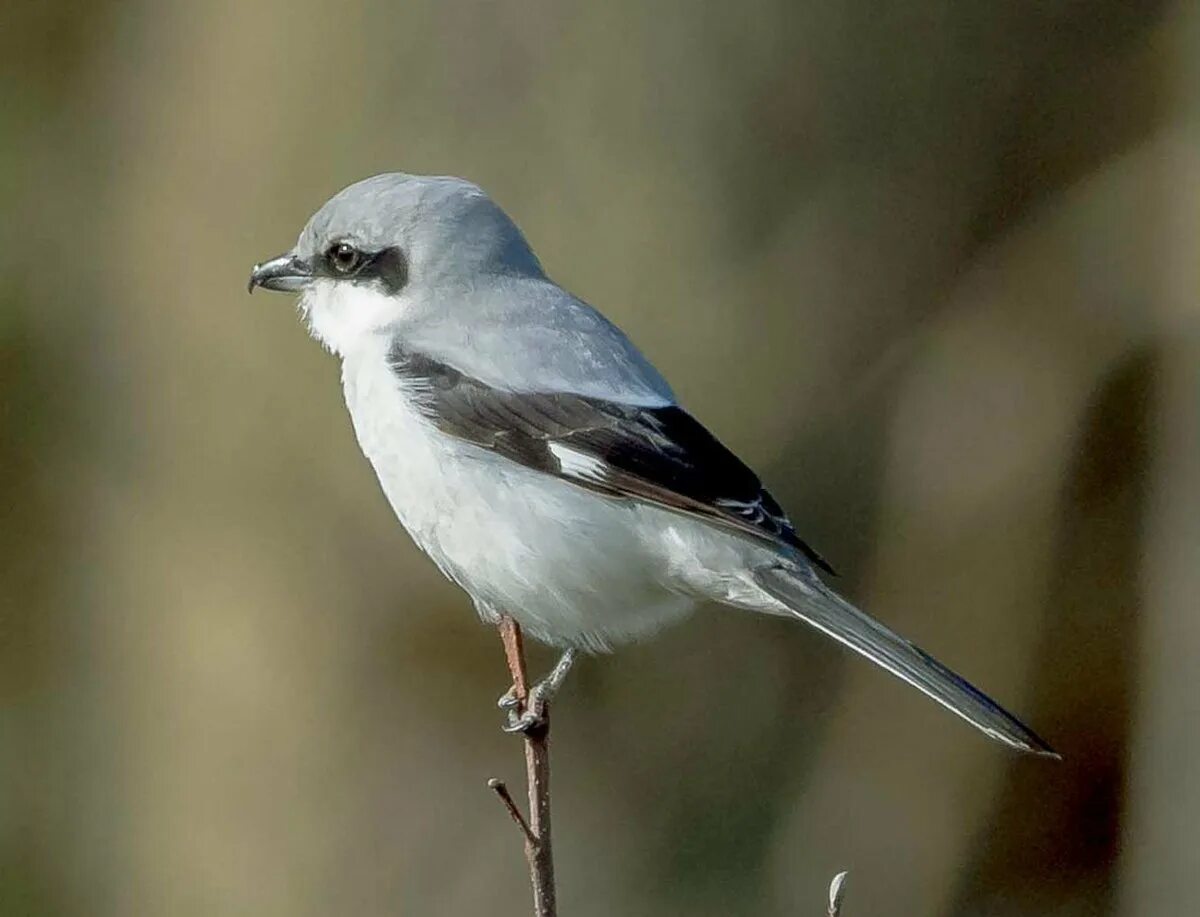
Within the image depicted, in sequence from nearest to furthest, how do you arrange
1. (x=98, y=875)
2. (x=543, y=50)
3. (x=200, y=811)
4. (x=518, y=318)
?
1. (x=518, y=318)
2. (x=543, y=50)
3. (x=200, y=811)
4. (x=98, y=875)

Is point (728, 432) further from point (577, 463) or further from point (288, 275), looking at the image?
point (577, 463)

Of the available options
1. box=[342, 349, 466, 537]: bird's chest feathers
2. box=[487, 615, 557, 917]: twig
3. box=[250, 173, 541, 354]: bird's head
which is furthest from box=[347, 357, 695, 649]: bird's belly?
box=[250, 173, 541, 354]: bird's head

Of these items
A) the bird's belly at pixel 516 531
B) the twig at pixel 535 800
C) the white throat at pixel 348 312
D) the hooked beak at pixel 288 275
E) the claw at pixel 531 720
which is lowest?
the twig at pixel 535 800

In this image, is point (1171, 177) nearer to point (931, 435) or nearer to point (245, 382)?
point (931, 435)

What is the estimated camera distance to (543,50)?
481 cm

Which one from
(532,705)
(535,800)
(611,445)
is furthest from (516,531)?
(535,800)

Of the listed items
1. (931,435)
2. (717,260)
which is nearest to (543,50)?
Result: (717,260)

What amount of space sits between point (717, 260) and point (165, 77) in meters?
1.94

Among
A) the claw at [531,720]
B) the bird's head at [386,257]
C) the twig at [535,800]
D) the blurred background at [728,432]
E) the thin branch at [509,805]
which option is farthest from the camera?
the blurred background at [728,432]

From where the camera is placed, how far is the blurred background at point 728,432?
4855mm

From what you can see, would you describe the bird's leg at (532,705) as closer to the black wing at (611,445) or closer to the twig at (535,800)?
the twig at (535,800)

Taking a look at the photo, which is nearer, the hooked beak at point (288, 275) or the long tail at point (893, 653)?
the long tail at point (893, 653)

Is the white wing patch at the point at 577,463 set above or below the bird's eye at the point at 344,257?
below

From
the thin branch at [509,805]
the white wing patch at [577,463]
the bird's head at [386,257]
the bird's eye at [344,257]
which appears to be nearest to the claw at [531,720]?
the thin branch at [509,805]
